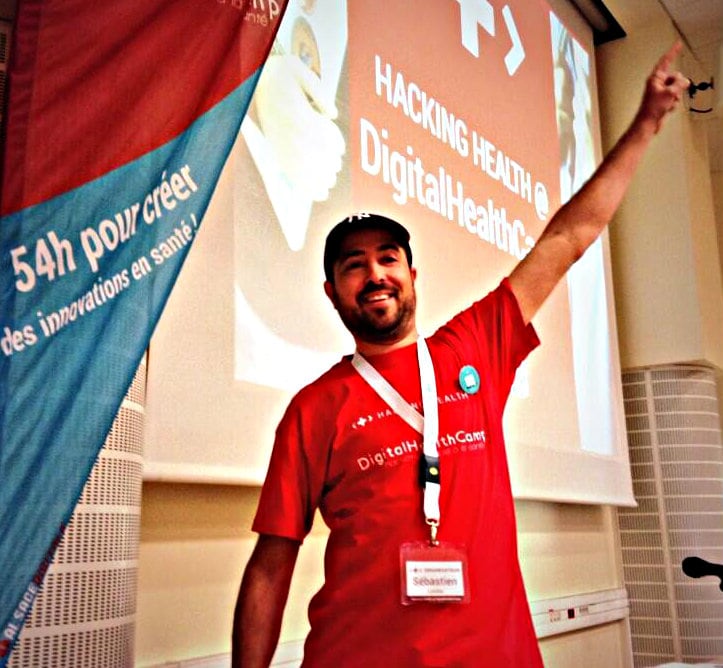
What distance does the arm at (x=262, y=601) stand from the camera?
73.7 inches

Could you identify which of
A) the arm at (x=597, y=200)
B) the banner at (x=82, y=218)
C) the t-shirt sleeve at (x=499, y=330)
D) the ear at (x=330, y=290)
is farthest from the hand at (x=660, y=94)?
the banner at (x=82, y=218)

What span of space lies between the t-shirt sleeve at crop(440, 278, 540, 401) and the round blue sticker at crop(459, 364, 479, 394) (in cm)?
10

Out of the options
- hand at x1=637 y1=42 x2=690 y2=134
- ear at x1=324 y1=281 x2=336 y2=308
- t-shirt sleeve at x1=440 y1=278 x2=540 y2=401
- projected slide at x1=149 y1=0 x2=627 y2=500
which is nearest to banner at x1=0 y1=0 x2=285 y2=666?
projected slide at x1=149 y1=0 x2=627 y2=500

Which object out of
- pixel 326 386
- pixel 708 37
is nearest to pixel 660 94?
pixel 326 386

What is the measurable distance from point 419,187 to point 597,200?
0.78 meters

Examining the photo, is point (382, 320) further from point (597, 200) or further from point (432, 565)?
point (597, 200)

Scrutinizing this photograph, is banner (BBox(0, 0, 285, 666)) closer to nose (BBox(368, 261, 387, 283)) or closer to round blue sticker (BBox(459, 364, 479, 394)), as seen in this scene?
nose (BBox(368, 261, 387, 283))

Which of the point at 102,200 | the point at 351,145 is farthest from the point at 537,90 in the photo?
the point at 102,200

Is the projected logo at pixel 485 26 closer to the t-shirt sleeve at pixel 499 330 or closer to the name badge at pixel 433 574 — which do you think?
the t-shirt sleeve at pixel 499 330

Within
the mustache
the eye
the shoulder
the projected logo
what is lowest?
the shoulder

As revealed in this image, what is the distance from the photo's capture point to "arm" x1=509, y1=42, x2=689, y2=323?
7.49 feet

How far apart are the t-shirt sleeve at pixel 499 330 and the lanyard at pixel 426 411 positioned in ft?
0.64

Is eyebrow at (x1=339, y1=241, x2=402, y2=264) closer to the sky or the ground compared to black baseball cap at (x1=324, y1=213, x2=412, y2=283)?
closer to the ground

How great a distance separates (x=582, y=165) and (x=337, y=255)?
2582mm
